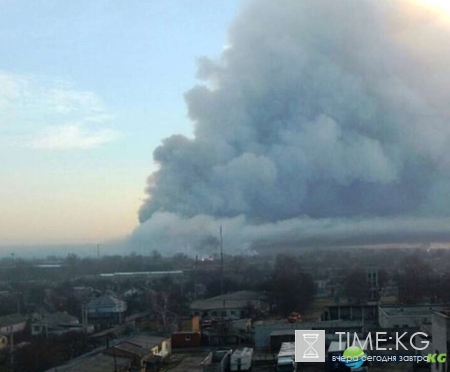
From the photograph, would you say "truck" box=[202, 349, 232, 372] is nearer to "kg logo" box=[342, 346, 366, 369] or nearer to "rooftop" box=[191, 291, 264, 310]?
"kg logo" box=[342, 346, 366, 369]

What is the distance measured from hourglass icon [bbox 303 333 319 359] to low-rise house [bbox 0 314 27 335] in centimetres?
814

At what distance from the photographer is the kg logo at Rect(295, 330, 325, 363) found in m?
6.60

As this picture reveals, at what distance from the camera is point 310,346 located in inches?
270

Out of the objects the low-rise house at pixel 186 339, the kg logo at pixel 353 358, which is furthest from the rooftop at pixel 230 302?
the kg logo at pixel 353 358

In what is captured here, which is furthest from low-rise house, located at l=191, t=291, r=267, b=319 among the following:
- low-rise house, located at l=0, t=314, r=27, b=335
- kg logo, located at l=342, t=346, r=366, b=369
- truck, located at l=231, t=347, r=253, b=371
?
kg logo, located at l=342, t=346, r=366, b=369

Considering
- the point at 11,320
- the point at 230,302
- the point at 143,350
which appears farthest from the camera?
the point at 230,302

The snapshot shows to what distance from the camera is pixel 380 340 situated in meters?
7.82

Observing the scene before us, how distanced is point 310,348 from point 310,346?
7cm

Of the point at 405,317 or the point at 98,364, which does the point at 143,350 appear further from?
the point at 405,317

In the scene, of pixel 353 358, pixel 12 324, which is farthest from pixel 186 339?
pixel 353 358

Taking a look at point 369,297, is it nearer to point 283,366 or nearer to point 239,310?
point 239,310

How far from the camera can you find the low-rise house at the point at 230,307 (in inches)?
588

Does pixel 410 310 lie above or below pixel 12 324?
above

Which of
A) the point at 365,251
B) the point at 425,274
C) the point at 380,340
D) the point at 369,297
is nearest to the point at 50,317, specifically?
the point at 369,297
